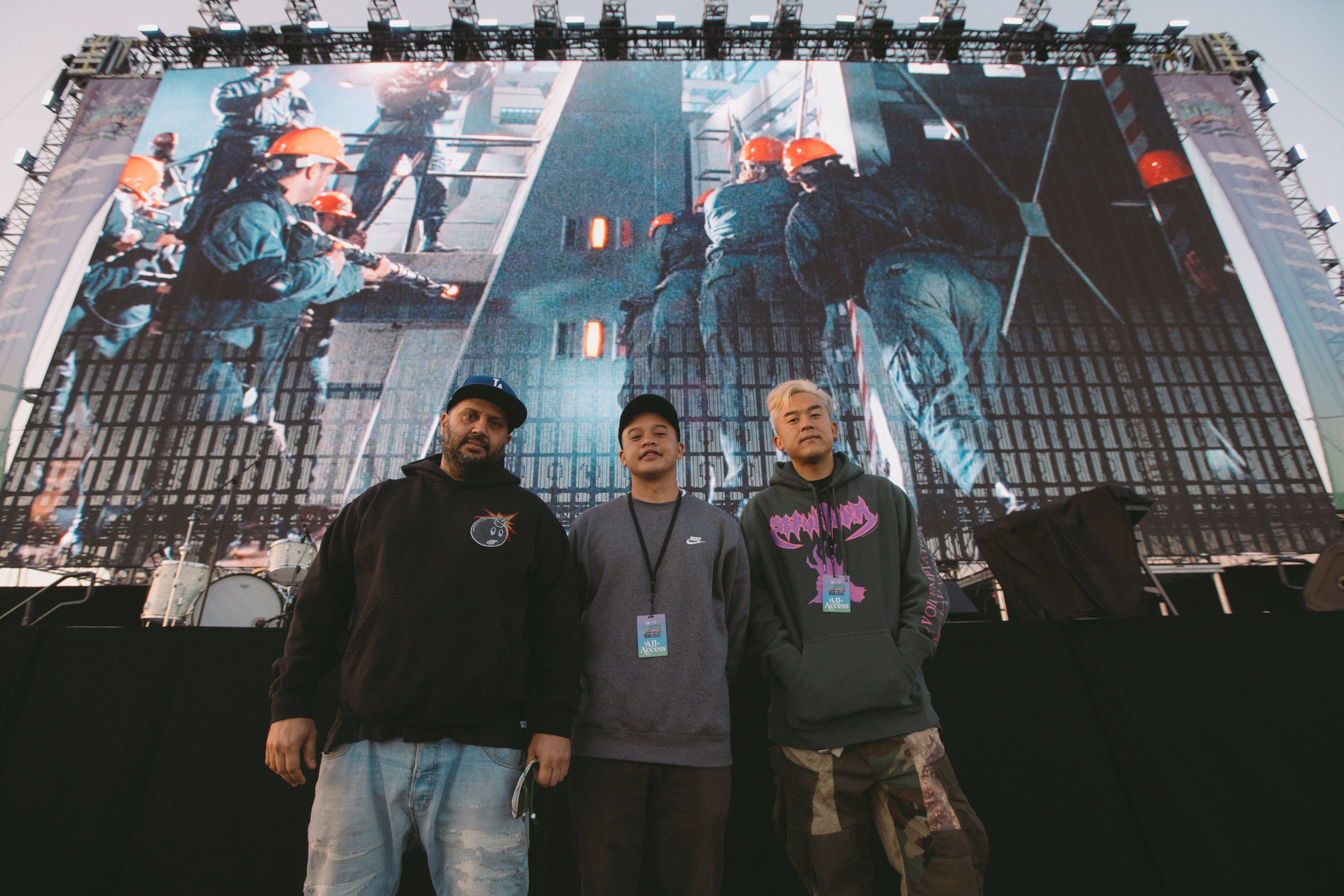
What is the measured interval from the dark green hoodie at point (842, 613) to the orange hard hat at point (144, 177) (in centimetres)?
1077

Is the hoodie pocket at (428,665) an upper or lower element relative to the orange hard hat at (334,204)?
lower

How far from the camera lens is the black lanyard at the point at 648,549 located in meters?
1.41

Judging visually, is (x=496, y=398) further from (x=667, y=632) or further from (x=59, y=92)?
(x=59, y=92)

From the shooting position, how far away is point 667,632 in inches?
53.2

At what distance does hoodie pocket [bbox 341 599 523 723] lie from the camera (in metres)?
1.12

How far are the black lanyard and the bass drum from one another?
14.5ft

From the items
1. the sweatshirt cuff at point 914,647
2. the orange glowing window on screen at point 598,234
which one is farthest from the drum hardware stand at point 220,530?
the orange glowing window on screen at point 598,234

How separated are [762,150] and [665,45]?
139 inches

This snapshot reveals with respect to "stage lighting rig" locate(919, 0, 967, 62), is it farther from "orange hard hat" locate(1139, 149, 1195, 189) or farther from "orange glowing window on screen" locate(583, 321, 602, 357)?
"orange glowing window on screen" locate(583, 321, 602, 357)

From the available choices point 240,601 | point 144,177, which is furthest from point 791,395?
point 144,177

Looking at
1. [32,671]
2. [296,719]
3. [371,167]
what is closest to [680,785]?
[296,719]

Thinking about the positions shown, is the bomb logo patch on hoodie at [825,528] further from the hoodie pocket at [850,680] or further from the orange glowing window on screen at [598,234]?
the orange glowing window on screen at [598,234]

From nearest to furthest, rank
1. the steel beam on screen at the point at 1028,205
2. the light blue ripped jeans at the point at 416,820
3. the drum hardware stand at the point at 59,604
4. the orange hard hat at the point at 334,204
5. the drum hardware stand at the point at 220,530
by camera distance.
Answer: the light blue ripped jeans at the point at 416,820, the drum hardware stand at the point at 59,604, the drum hardware stand at the point at 220,530, the steel beam on screen at the point at 1028,205, the orange hard hat at the point at 334,204

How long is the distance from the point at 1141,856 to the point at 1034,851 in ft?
1.00
